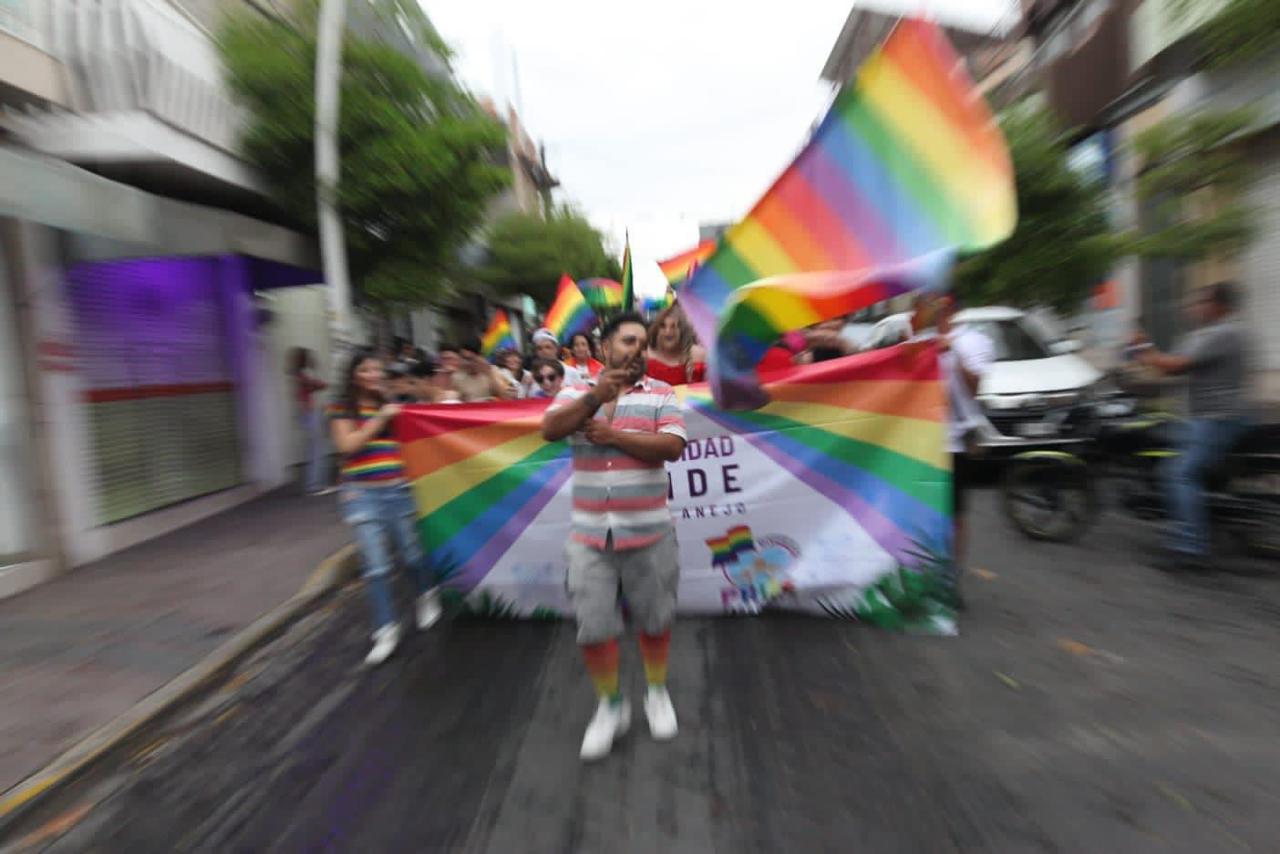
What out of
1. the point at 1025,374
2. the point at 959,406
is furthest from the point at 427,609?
the point at 1025,374

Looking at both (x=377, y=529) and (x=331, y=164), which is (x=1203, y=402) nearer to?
(x=377, y=529)

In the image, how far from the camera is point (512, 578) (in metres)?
4.59

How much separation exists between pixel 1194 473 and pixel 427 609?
4.74 m

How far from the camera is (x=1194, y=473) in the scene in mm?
4832

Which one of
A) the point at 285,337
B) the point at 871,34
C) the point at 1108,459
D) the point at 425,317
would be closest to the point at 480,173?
the point at 285,337

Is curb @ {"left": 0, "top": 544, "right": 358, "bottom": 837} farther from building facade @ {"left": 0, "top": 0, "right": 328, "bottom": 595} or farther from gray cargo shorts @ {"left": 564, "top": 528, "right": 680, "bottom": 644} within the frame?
building facade @ {"left": 0, "top": 0, "right": 328, "bottom": 595}

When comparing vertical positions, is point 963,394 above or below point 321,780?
above

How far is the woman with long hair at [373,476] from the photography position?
172 inches

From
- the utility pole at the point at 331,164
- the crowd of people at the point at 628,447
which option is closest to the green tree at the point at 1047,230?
the crowd of people at the point at 628,447

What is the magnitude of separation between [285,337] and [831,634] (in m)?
10.2

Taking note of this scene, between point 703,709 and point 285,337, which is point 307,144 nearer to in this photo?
point 285,337

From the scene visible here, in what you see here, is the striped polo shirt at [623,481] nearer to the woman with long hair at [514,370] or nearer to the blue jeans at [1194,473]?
the blue jeans at [1194,473]

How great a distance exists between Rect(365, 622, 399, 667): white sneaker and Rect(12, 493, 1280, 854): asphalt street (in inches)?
5.3

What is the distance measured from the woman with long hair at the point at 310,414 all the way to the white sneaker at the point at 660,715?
24.8ft
